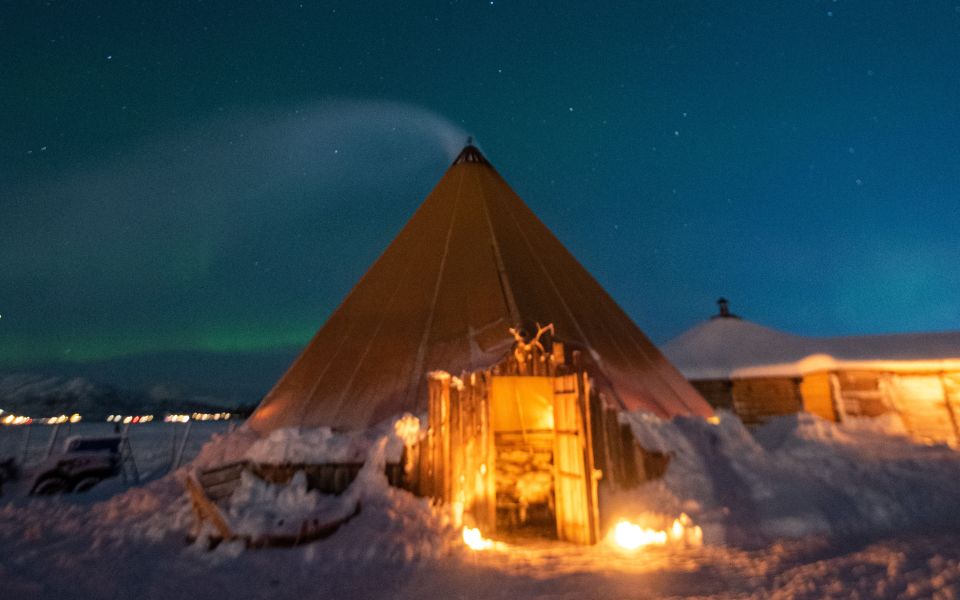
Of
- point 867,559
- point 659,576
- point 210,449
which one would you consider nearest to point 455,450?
point 659,576

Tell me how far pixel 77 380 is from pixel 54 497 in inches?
4531

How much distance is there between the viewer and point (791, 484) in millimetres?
6762

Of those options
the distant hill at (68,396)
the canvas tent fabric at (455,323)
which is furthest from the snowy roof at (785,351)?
the distant hill at (68,396)

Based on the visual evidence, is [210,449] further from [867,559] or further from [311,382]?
[867,559]

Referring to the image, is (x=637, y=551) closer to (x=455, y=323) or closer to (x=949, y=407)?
(x=455, y=323)

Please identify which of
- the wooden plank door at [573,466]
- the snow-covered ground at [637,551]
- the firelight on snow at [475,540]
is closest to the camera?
the snow-covered ground at [637,551]

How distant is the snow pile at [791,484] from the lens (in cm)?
588

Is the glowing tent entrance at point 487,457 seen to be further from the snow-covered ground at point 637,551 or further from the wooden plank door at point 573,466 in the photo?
the snow-covered ground at point 637,551

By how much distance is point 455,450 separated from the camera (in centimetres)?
610

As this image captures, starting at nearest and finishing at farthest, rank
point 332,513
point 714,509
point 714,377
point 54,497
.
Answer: point 332,513
point 714,509
point 54,497
point 714,377

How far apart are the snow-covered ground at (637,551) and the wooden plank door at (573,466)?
321 millimetres

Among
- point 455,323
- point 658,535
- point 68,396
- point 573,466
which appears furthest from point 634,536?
point 68,396

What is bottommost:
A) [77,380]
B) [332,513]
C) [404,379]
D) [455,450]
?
[332,513]

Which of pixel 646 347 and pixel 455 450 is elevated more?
pixel 646 347
